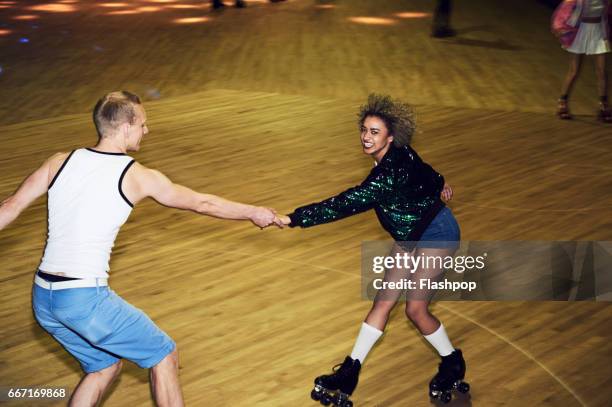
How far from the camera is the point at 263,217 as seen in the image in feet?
12.2

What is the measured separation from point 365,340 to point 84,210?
4.51ft

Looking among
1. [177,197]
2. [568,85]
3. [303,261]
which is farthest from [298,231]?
[568,85]

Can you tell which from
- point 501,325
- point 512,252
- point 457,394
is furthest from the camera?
point 512,252

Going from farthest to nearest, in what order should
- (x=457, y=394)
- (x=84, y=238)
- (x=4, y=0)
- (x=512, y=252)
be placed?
(x=4, y=0)
(x=512, y=252)
(x=457, y=394)
(x=84, y=238)

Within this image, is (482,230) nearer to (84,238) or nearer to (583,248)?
(583,248)

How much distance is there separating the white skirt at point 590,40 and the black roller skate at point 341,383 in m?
6.12

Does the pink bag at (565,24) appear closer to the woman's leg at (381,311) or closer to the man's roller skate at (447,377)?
the man's roller skate at (447,377)

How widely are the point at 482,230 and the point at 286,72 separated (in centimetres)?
666

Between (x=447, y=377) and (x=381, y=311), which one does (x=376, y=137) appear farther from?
(x=447, y=377)

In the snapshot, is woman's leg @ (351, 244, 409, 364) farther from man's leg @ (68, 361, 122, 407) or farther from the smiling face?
man's leg @ (68, 361, 122, 407)

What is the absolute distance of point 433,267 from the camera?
3.69 m

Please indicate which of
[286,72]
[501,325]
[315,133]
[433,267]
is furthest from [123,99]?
[286,72]

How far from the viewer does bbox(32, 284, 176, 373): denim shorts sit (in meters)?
3.04

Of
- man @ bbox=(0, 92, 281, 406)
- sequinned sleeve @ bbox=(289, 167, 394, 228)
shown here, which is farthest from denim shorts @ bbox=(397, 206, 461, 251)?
man @ bbox=(0, 92, 281, 406)
